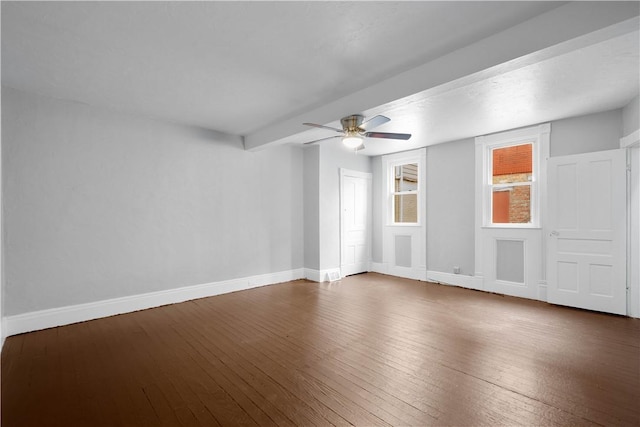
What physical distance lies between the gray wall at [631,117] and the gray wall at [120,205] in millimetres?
5153

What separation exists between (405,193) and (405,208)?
330 millimetres

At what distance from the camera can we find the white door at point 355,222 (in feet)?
20.8

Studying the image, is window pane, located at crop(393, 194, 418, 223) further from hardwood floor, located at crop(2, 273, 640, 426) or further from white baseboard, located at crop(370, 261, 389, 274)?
hardwood floor, located at crop(2, 273, 640, 426)

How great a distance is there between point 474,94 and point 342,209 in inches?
135

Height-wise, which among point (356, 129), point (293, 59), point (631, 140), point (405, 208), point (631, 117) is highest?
point (293, 59)

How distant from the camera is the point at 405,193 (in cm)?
648

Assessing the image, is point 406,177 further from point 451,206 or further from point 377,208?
point 451,206

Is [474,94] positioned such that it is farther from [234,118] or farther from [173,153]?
[173,153]

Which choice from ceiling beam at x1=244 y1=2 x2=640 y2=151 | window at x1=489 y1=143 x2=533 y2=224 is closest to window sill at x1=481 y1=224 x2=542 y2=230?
window at x1=489 y1=143 x2=533 y2=224

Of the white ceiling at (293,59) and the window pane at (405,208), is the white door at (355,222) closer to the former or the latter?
the window pane at (405,208)

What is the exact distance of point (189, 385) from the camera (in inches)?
92.1

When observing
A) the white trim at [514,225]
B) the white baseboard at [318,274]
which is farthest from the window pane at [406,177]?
the white baseboard at [318,274]

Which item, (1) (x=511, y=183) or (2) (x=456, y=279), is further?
(2) (x=456, y=279)

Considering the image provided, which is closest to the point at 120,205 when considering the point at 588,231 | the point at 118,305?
the point at 118,305
